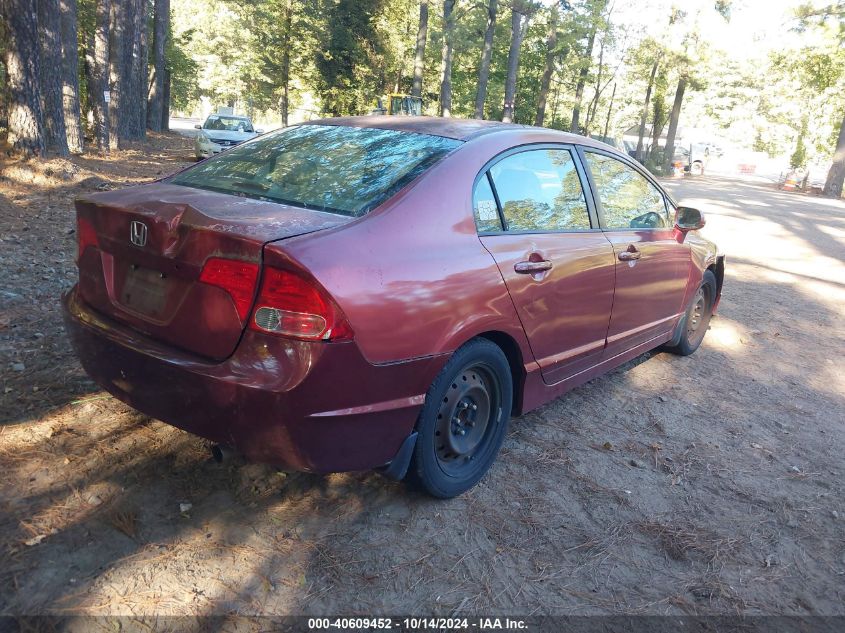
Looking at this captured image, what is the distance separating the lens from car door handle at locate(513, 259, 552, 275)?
3.09 m

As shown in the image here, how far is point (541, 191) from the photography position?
3533mm

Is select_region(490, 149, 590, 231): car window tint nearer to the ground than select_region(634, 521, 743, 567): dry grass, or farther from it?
farther from it

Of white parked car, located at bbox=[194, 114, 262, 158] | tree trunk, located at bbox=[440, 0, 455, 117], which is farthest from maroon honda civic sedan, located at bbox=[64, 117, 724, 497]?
tree trunk, located at bbox=[440, 0, 455, 117]

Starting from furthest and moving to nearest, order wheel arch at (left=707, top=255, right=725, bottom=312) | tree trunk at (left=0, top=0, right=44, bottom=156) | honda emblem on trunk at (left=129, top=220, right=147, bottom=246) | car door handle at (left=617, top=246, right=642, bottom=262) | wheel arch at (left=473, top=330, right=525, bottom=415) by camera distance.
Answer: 1. tree trunk at (left=0, top=0, right=44, bottom=156)
2. wheel arch at (left=707, top=255, right=725, bottom=312)
3. car door handle at (left=617, top=246, right=642, bottom=262)
4. wheel arch at (left=473, top=330, right=525, bottom=415)
5. honda emblem on trunk at (left=129, top=220, right=147, bottom=246)

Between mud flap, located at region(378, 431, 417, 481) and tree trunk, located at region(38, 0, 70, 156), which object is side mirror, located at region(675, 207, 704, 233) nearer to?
mud flap, located at region(378, 431, 417, 481)

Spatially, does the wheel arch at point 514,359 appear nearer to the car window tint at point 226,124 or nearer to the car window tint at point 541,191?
the car window tint at point 541,191

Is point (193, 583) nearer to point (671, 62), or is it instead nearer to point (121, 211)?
point (121, 211)

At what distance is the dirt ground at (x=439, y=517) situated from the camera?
7.89 ft

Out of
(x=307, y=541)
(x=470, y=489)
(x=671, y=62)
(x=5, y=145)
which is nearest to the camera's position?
(x=307, y=541)

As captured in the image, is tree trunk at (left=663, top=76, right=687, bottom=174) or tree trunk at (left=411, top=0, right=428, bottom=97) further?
tree trunk at (left=663, top=76, right=687, bottom=174)

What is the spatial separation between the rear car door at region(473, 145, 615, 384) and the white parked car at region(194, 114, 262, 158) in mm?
16718

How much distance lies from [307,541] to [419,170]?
1.65m

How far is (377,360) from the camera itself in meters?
2.43

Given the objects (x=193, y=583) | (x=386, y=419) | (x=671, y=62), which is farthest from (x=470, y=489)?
(x=671, y=62)
